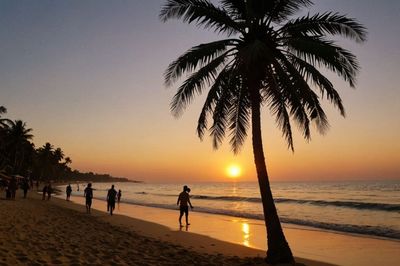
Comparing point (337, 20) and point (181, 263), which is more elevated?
point (337, 20)

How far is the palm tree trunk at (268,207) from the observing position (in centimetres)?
923

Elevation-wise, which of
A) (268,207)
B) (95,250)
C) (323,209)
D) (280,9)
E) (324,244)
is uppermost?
(280,9)

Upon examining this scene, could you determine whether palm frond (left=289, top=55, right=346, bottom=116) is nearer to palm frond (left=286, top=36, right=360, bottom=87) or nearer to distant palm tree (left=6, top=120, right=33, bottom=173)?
palm frond (left=286, top=36, right=360, bottom=87)

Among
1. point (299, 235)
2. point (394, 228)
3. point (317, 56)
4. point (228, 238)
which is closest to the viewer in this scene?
point (317, 56)

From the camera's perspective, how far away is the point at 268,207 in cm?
955

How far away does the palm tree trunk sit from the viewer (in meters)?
9.23

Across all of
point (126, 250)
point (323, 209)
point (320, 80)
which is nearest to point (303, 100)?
point (320, 80)

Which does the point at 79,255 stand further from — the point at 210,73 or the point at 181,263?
the point at 210,73

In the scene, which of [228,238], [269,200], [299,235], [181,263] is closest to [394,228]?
[299,235]

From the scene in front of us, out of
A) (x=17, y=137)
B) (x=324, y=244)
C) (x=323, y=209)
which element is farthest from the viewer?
(x=17, y=137)

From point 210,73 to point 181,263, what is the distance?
15.7 feet

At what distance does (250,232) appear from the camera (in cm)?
1808

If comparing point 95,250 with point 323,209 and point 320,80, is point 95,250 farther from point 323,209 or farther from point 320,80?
point 323,209

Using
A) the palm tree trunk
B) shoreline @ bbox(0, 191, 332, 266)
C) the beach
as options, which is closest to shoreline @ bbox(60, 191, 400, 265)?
the beach
